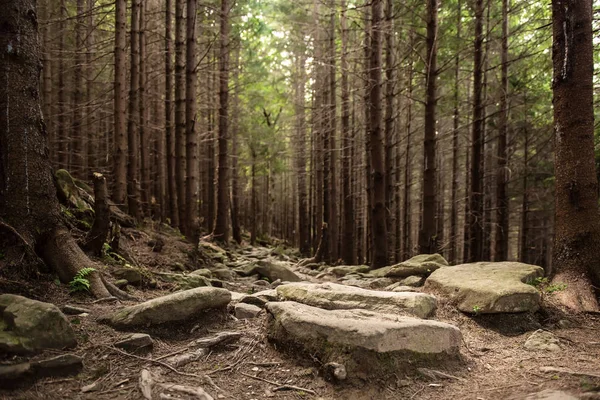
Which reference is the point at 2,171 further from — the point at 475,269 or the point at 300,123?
the point at 300,123

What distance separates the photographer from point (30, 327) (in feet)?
9.18

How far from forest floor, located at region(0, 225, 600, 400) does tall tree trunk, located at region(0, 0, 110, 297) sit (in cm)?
51

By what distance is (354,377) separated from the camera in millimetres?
3061

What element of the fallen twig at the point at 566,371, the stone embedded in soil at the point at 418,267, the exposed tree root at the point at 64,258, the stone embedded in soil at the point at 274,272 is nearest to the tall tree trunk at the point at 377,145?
the stone embedded in soil at the point at 418,267

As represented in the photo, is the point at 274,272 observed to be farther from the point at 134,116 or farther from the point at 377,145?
the point at 134,116

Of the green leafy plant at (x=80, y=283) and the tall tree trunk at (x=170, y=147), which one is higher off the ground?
the tall tree trunk at (x=170, y=147)

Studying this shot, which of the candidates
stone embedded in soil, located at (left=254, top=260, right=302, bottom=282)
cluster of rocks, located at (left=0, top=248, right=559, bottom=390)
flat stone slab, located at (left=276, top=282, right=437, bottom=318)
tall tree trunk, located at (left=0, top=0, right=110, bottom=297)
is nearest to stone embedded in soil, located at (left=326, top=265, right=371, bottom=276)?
stone embedded in soil, located at (left=254, top=260, right=302, bottom=282)

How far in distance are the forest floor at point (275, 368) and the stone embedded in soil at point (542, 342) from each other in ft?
0.25

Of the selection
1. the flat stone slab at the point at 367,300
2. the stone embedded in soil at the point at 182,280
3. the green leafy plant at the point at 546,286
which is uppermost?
the green leafy plant at the point at 546,286

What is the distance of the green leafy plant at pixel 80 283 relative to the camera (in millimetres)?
4180

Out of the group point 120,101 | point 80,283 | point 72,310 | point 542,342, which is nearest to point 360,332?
point 542,342

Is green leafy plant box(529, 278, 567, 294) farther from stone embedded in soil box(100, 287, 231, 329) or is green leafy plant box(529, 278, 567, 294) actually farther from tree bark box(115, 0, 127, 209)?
tree bark box(115, 0, 127, 209)

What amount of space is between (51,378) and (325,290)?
294 centimetres

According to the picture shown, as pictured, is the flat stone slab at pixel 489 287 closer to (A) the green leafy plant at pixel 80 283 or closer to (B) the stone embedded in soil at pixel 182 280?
(B) the stone embedded in soil at pixel 182 280
